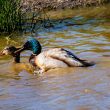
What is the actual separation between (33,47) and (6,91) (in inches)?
85.4

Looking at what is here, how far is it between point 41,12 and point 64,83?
8873mm

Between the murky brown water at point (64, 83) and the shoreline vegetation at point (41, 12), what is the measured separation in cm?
92

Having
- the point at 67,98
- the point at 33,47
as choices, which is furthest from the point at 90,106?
the point at 33,47

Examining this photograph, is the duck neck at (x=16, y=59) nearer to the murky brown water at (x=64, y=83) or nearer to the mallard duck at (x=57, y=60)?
the murky brown water at (x=64, y=83)

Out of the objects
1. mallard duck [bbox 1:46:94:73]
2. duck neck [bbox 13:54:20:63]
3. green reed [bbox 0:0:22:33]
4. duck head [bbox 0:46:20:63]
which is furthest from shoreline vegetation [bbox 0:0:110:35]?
mallard duck [bbox 1:46:94:73]

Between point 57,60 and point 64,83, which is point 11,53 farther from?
point 64,83

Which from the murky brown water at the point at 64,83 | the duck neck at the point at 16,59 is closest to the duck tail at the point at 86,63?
the murky brown water at the point at 64,83

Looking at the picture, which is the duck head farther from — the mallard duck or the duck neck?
the mallard duck

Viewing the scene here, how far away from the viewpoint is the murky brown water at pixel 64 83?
579 centimetres

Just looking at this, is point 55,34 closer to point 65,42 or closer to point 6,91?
→ point 65,42

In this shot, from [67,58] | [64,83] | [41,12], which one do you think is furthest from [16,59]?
[41,12]

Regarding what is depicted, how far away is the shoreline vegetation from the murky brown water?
919 mm

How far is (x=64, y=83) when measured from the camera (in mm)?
6906

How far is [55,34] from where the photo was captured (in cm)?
1164
